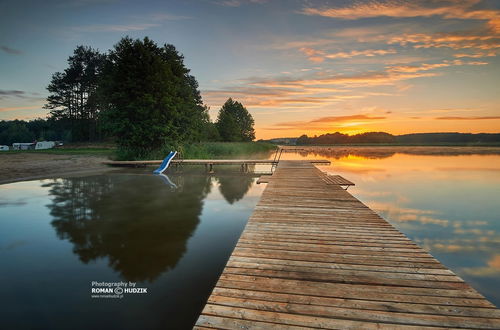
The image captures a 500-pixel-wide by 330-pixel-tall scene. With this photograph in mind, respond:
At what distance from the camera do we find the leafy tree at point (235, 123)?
197 feet

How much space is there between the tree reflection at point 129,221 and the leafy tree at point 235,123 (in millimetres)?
46458

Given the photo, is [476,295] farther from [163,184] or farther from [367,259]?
[163,184]

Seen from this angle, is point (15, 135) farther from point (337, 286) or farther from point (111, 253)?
point (337, 286)

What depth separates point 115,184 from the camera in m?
14.1

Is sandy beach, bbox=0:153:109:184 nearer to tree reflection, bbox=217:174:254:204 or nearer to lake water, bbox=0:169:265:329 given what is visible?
lake water, bbox=0:169:265:329

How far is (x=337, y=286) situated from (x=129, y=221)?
22.4ft

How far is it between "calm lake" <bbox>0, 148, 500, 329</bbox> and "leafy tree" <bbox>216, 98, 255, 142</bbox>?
47.0 meters

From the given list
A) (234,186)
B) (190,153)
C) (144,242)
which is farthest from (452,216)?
(190,153)

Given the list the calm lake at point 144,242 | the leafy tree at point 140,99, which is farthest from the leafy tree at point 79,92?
the calm lake at point 144,242

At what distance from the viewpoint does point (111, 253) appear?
562cm

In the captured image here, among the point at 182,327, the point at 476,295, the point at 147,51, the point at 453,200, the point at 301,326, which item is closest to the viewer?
the point at 301,326

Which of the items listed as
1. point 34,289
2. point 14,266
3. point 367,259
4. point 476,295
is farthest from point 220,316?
point 14,266

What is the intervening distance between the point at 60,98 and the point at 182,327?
172 feet

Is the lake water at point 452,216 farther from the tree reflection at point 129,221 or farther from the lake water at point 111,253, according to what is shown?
the tree reflection at point 129,221
